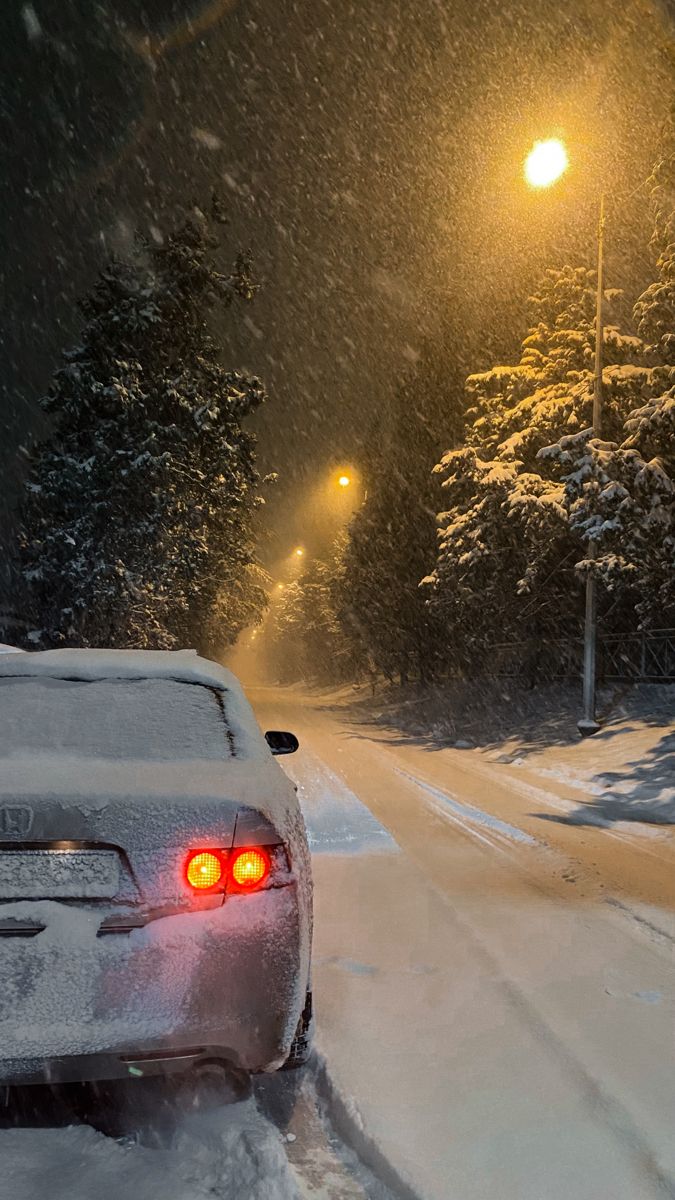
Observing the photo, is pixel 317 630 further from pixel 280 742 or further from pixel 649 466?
pixel 280 742

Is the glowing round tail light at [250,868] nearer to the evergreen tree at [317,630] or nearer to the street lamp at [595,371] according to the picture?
the street lamp at [595,371]

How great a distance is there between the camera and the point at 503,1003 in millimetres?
4102

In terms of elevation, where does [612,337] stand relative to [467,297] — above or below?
below

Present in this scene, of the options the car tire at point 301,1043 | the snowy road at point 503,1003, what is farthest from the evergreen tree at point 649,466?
the car tire at point 301,1043

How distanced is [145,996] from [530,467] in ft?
64.2

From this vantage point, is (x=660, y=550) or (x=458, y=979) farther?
(x=660, y=550)

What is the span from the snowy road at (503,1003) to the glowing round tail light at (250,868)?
0.96 m

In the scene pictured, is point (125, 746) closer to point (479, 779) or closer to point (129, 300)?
point (479, 779)

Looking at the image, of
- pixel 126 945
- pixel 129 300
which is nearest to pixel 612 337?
Result: pixel 129 300

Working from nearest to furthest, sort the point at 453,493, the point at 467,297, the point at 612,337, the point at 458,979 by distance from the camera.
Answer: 1. the point at 458,979
2. the point at 612,337
3. the point at 453,493
4. the point at 467,297

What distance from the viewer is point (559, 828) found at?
9.49 m

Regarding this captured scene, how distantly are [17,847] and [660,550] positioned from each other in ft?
45.5

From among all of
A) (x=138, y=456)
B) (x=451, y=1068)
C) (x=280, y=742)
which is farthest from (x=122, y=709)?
(x=138, y=456)

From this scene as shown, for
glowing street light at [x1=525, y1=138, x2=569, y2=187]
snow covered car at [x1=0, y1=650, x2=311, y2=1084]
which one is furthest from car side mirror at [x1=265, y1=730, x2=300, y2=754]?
glowing street light at [x1=525, y1=138, x2=569, y2=187]
